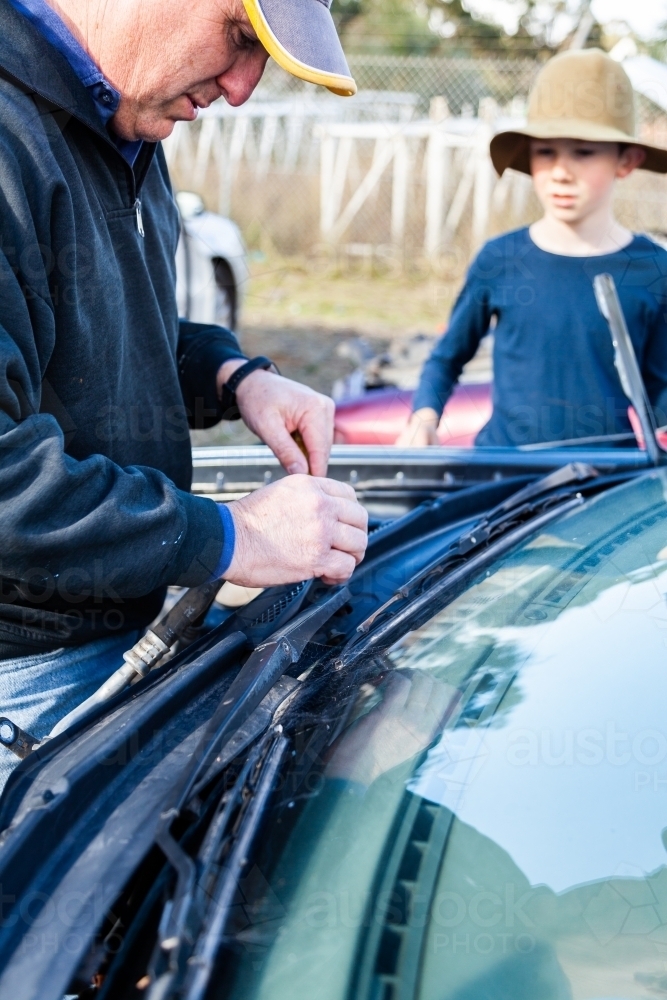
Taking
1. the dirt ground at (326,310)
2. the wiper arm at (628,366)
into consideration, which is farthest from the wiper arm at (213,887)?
the dirt ground at (326,310)

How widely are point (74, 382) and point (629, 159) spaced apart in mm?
2110

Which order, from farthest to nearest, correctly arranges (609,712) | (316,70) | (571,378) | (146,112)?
(571,378) < (146,112) < (316,70) < (609,712)

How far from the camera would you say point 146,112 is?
1.36m

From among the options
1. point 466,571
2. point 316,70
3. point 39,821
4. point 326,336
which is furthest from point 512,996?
point 326,336

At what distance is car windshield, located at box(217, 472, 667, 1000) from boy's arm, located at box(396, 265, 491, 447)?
1.70 metres

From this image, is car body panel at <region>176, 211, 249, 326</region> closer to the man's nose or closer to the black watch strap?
the black watch strap

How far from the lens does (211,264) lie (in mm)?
6184

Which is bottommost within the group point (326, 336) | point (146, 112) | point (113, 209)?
point (326, 336)

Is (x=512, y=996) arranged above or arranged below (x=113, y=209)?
below

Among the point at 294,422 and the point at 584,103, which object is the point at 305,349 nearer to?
the point at 584,103

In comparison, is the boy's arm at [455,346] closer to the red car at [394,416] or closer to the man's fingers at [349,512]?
the red car at [394,416]

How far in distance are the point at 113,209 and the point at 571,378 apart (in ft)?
5.41

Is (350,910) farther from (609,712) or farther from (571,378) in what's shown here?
(571,378)

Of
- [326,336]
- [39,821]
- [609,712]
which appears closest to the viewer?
[39,821]
